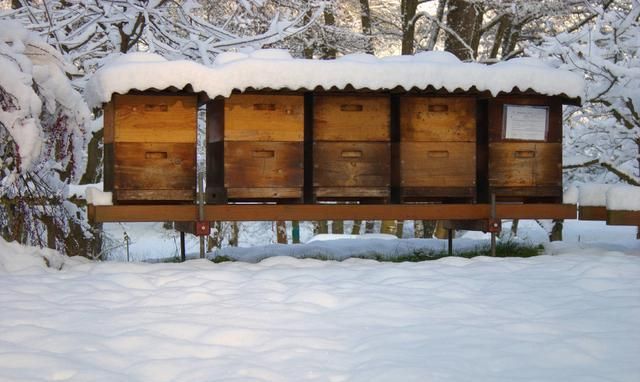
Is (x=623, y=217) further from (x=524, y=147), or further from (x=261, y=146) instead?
(x=261, y=146)

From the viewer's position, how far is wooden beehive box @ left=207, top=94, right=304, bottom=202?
25.6 feet

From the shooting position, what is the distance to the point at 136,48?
43.8 feet

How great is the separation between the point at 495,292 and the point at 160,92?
371 centimetres

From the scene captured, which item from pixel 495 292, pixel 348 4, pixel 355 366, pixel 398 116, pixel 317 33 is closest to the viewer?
pixel 355 366

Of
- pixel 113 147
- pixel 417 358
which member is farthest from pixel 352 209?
pixel 417 358

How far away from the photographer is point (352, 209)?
8.12 metres

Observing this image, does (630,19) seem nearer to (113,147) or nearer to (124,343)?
(113,147)

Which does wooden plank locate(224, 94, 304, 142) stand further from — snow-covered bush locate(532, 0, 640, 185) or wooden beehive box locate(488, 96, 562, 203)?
snow-covered bush locate(532, 0, 640, 185)

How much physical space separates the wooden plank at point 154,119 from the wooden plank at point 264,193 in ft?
2.13

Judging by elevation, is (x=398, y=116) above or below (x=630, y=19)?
below

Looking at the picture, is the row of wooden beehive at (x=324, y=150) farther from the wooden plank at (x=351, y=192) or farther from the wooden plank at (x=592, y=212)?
the wooden plank at (x=592, y=212)

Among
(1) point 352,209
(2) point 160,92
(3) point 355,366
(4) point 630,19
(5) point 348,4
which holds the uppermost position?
(5) point 348,4

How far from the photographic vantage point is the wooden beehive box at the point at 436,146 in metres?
8.17

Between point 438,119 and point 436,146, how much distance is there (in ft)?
0.91
